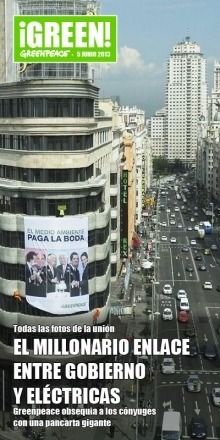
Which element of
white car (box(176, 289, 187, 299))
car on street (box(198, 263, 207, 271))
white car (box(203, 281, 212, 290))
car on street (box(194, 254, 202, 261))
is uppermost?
white car (box(176, 289, 187, 299))

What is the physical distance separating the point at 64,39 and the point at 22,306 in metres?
18.6

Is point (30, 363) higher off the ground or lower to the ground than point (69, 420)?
higher

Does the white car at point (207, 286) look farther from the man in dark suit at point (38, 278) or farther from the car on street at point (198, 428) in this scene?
the man in dark suit at point (38, 278)

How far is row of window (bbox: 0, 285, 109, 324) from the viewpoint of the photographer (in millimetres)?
49188

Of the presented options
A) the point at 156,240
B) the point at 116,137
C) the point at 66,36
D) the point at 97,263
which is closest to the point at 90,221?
the point at 97,263

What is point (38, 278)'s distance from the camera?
48438 mm

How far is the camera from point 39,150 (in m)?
47.9

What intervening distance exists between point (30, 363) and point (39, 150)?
14.3 meters

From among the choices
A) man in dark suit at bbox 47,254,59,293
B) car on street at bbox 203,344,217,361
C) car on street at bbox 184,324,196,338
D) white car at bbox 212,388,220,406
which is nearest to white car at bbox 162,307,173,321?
car on street at bbox 184,324,196,338

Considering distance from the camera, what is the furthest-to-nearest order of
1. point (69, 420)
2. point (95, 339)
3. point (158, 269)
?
point (158, 269) < point (95, 339) < point (69, 420)

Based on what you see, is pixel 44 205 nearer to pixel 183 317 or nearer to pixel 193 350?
pixel 193 350

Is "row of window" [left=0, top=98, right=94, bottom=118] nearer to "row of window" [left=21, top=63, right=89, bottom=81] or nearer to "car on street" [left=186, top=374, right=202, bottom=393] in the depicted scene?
"row of window" [left=21, top=63, right=89, bottom=81]

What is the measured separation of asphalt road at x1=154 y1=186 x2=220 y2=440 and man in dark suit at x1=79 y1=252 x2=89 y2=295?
8.87m

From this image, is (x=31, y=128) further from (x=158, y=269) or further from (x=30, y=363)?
(x=158, y=269)
